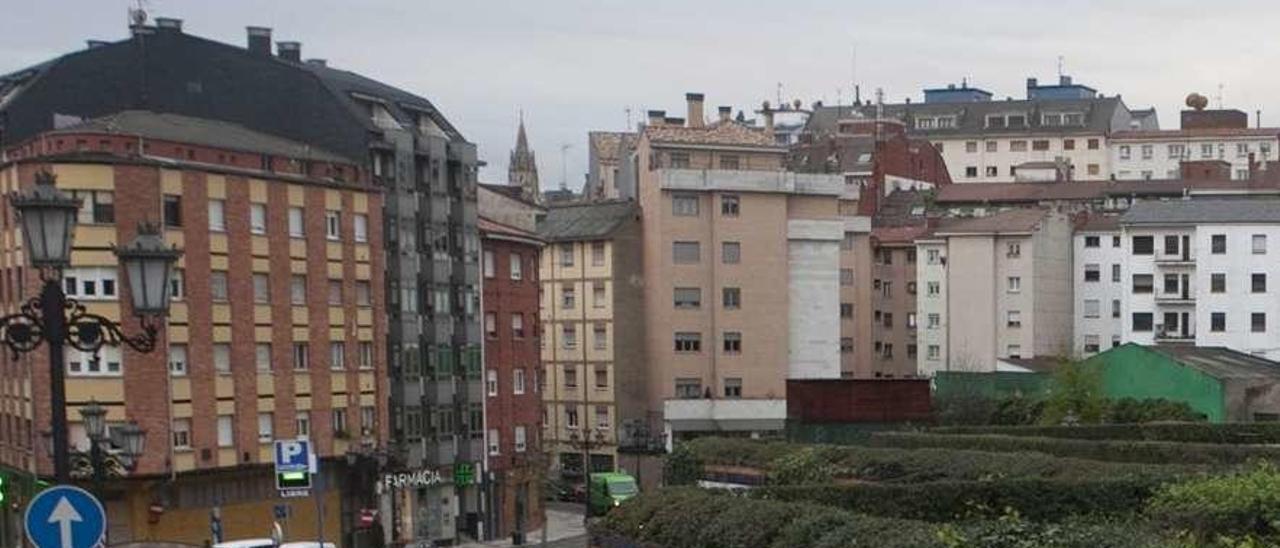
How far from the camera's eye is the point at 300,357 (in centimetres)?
4666

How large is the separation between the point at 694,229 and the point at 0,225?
34.0 m

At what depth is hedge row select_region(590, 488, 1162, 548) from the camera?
43.0ft

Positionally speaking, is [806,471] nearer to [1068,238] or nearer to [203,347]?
[203,347]

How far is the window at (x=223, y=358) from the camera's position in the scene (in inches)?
1718

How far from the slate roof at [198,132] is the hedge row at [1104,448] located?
23.3m

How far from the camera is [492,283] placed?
5716cm

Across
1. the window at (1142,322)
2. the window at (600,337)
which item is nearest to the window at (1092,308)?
the window at (1142,322)

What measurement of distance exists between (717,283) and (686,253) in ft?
6.86

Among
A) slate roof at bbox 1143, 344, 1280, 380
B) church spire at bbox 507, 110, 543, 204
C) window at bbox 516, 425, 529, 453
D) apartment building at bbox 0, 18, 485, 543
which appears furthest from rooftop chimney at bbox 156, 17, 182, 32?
church spire at bbox 507, 110, 543, 204

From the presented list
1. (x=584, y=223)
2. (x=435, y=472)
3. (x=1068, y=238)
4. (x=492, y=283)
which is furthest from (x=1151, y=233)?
(x=435, y=472)

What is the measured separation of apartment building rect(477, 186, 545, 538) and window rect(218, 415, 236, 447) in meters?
13.5

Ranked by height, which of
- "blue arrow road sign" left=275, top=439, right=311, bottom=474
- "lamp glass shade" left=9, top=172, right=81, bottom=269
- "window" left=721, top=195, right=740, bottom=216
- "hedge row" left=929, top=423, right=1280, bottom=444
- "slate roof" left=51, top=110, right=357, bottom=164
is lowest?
"hedge row" left=929, top=423, right=1280, bottom=444

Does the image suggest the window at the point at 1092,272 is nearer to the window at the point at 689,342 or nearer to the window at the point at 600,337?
the window at the point at 689,342

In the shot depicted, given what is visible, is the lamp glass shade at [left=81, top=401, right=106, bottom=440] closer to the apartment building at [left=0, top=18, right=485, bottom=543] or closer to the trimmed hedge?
the trimmed hedge
